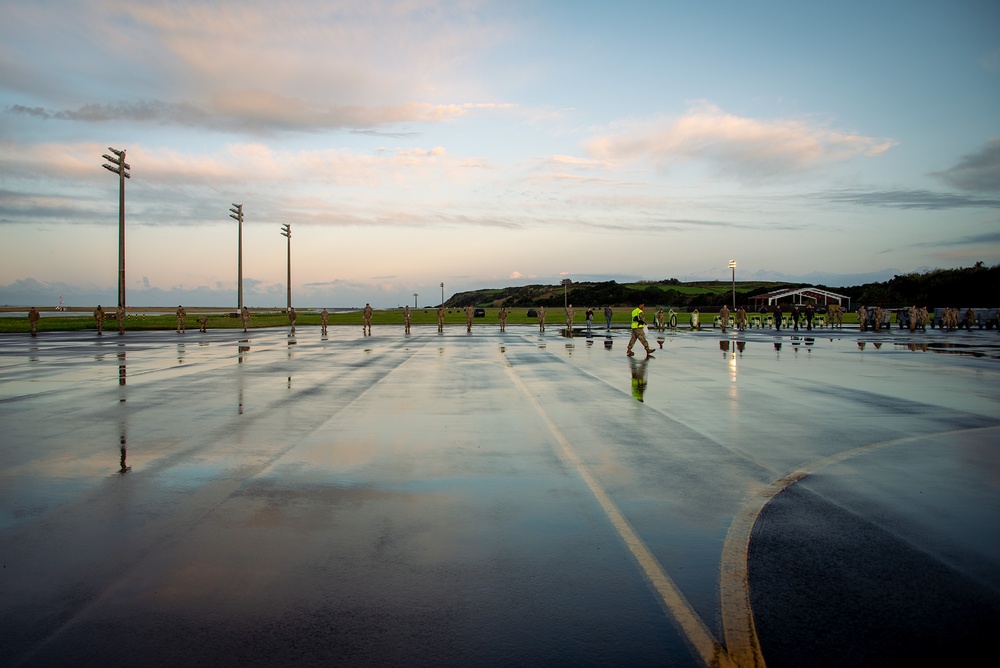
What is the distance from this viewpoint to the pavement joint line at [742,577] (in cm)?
364

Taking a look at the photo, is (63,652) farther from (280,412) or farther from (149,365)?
(149,365)

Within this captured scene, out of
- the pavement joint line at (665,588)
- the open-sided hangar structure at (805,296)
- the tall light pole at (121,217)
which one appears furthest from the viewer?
the open-sided hangar structure at (805,296)

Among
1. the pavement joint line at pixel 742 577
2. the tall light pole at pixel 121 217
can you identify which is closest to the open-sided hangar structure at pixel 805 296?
the tall light pole at pixel 121 217

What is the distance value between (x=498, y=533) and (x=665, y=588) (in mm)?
1460

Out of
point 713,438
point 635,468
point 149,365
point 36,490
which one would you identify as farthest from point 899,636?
point 149,365

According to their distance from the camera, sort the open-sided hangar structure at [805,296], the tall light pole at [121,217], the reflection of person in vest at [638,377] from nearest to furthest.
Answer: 1. the reflection of person in vest at [638,377]
2. the tall light pole at [121,217]
3. the open-sided hangar structure at [805,296]

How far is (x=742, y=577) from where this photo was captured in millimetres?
4543

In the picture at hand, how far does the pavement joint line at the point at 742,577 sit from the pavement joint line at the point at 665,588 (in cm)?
9

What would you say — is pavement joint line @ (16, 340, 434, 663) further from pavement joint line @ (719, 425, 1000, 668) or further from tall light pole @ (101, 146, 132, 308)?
tall light pole @ (101, 146, 132, 308)

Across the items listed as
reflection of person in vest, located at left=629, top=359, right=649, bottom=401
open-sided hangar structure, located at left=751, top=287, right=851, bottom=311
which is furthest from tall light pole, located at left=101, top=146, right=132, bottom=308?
open-sided hangar structure, located at left=751, top=287, right=851, bottom=311

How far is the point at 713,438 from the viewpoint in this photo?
956 centimetres

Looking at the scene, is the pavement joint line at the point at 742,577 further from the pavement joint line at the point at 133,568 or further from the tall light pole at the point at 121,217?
the tall light pole at the point at 121,217

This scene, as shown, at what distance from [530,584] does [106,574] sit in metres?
2.70

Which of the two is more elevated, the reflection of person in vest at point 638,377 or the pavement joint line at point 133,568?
the reflection of person in vest at point 638,377
